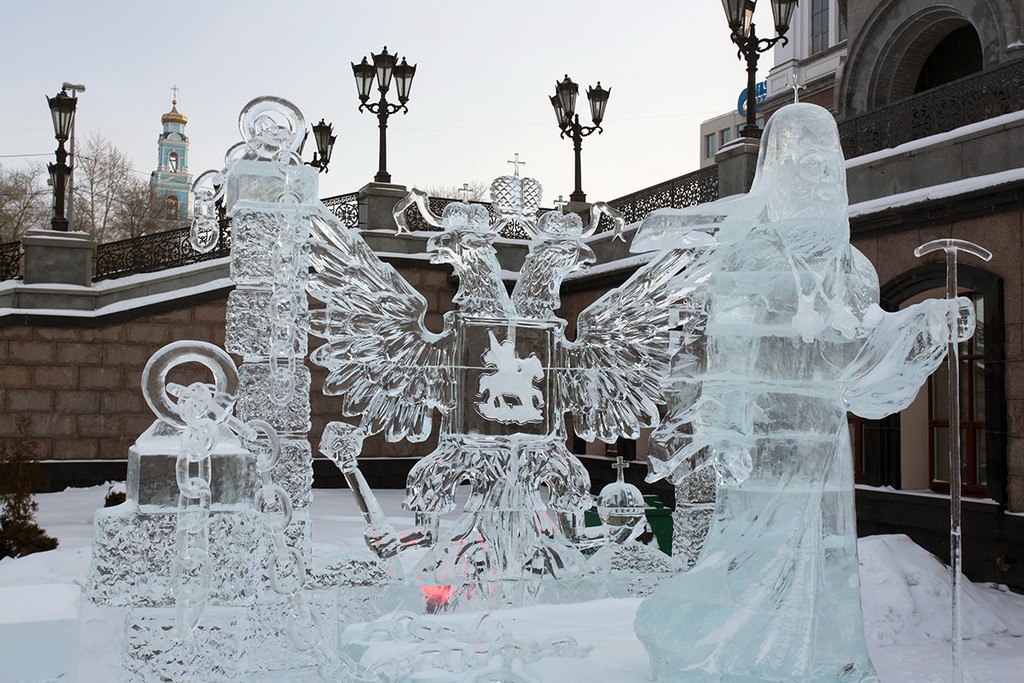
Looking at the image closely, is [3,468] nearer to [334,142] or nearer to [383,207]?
[383,207]

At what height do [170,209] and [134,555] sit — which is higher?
[170,209]

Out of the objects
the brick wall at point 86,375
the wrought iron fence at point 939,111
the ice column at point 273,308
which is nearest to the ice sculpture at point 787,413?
the ice column at point 273,308

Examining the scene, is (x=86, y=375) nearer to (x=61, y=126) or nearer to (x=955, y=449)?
(x=61, y=126)

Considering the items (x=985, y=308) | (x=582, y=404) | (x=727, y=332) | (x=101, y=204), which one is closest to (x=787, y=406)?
(x=727, y=332)

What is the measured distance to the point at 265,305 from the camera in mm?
4117

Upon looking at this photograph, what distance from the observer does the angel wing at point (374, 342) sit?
181 inches

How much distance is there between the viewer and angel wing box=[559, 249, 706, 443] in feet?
16.7

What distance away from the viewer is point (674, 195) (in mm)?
13328

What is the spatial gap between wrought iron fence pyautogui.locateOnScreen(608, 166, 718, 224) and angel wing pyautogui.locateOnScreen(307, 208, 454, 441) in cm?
735

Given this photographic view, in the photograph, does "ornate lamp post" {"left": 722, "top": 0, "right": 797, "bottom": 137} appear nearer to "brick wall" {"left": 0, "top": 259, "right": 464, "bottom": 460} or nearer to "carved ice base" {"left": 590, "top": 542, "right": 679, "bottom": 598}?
"carved ice base" {"left": 590, "top": 542, "right": 679, "bottom": 598}

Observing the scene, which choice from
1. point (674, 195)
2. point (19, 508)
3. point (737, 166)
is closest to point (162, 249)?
point (19, 508)

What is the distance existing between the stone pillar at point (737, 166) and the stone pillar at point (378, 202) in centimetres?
497

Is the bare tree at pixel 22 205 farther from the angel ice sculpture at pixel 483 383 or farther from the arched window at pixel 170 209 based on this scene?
the angel ice sculpture at pixel 483 383

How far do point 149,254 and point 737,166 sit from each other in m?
8.62
